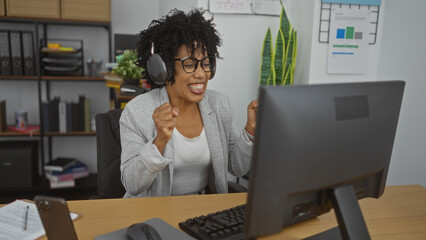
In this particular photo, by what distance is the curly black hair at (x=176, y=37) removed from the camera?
1373 mm

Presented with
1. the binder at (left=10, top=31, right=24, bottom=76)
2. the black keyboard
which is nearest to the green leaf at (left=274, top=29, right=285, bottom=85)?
the black keyboard

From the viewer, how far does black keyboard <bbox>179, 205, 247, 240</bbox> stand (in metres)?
0.85

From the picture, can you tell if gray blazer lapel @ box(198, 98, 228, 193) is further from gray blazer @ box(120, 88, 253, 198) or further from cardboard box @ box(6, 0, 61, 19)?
cardboard box @ box(6, 0, 61, 19)

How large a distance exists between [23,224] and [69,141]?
8.30 feet

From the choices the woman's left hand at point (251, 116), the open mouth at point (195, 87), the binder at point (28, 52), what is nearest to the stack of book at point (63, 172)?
the binder at point (28, 52)

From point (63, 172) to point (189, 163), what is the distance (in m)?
2.06

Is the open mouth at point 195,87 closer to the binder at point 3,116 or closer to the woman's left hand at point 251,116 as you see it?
the woman's left hand at point 251,116

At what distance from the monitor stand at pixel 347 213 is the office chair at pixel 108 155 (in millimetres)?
897

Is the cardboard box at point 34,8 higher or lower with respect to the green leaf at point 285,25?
higher

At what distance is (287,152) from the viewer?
2.04ft

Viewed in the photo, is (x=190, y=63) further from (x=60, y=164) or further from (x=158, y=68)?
(x=60, y=164)

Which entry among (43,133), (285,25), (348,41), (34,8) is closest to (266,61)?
(285,25)

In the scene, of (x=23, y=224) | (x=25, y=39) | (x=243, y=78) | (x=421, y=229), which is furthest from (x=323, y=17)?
(x=25, y=39)

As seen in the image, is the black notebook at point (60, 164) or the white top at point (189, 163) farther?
the black notebook at point (60, 164)
